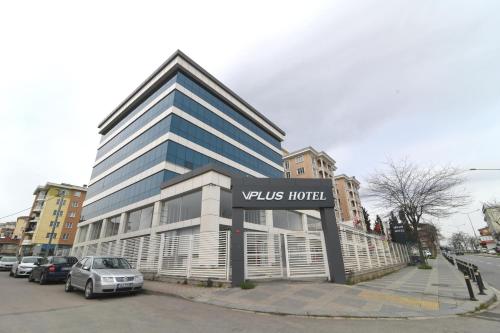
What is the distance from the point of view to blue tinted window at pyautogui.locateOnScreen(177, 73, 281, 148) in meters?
28.4

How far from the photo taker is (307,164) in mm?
57375

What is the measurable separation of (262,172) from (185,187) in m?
15.8

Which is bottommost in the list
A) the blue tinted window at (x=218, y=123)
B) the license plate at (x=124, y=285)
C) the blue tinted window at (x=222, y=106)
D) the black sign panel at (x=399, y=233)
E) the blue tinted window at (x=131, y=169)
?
the license plate at (x=124, y=285)

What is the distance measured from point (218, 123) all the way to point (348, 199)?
51810mm

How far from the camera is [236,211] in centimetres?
1128

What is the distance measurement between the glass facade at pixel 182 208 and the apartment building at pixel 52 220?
155 feet

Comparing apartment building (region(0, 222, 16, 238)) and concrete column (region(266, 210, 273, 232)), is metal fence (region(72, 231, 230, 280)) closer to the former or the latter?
concrete column (region(266, 210, 273, 232))

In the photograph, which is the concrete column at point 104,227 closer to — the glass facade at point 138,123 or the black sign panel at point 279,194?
the glass facade at point 138,123

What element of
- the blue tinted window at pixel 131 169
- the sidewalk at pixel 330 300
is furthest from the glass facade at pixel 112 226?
the sidewalk at pixel 330 300

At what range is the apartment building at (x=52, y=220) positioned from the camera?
57281 millimetres

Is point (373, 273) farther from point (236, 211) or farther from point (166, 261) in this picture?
point (166, 261)

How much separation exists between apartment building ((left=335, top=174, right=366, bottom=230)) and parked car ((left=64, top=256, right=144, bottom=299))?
205 ft

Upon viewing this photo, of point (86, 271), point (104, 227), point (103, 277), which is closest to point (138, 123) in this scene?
point (104, 227)

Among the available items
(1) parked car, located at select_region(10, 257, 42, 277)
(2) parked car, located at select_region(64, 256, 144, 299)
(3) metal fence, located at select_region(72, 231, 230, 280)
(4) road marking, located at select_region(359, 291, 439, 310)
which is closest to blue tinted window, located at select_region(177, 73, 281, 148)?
(3) metal fence, located at select_region(72, 231, 230, 280)
